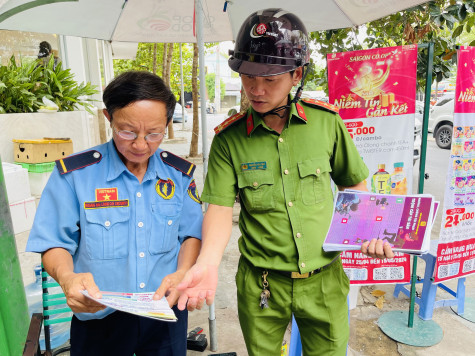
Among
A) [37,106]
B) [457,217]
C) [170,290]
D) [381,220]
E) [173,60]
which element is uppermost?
[173,60]

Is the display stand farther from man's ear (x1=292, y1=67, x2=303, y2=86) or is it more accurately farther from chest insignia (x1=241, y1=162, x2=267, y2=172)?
man's ear (x1=292, y1=67, x2=303, y2=86)

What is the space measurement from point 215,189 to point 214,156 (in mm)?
150

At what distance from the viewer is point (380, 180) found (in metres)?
2.71

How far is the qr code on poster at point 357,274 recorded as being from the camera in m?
2.80

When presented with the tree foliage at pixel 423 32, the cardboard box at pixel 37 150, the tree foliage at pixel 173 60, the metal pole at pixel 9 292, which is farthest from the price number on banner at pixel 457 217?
the tree foliage at pixel 173 60

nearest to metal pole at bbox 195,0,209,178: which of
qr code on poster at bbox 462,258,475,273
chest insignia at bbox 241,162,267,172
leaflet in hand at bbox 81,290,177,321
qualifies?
chest insignia at bbox 241,162,267,172

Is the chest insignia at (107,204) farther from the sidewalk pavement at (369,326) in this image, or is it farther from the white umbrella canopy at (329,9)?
the sidewalk pavement at (369,326)

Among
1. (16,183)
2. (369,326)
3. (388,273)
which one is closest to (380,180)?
(388,273)

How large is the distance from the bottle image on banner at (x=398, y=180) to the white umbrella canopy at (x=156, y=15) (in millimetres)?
1085

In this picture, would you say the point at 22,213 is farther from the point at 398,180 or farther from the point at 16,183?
the point at 398,180

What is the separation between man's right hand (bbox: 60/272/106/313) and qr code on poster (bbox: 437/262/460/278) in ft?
8.24

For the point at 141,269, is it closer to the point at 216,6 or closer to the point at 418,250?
the point at 418,250

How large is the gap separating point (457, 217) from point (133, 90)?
249 cm

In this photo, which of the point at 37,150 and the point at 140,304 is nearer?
the point at 140,304
